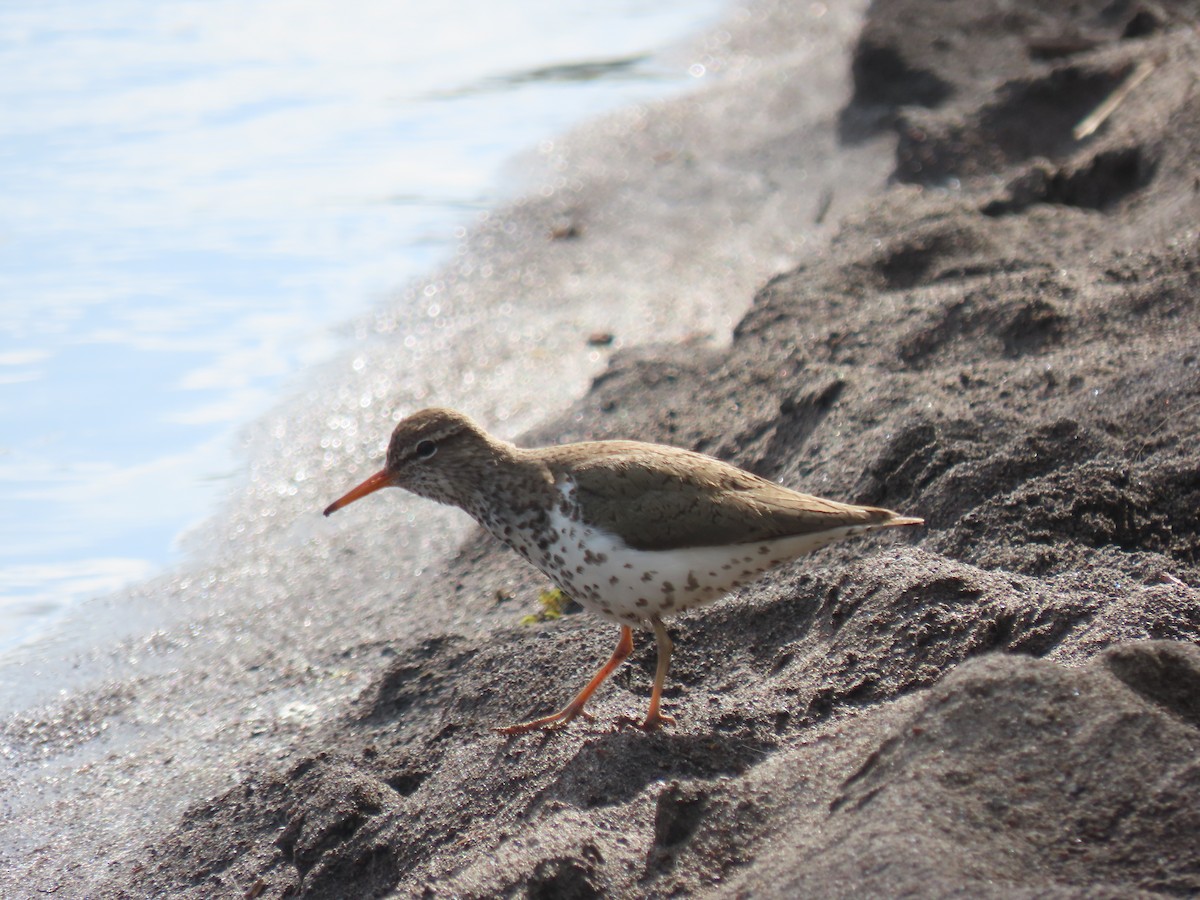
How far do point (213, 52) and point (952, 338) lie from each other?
10951mm

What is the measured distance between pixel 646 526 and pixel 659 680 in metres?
0.52

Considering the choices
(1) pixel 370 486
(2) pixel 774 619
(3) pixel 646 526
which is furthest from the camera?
(1) pixel 370 486

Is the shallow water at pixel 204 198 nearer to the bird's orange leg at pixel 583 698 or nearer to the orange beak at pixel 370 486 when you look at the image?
the orange beak at pixel 370 486

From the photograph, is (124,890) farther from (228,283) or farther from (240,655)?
(228,283)

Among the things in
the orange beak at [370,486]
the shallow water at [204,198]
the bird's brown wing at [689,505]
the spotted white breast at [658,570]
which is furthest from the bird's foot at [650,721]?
the shallow water at [204,198]

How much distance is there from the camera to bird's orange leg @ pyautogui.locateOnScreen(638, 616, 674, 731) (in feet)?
13.0

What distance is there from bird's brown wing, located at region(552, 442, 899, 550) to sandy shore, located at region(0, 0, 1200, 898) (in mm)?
290

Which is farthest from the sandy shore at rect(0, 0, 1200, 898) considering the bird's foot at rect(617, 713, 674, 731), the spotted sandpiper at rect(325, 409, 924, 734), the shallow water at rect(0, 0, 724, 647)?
the shallow water at rect(0, 0, 724, 647)

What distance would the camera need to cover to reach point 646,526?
4262 millimetres

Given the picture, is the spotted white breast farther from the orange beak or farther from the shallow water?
the shallow water

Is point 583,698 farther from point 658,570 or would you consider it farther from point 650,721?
point 658,570

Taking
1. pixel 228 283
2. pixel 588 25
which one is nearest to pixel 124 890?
pixel 228 283

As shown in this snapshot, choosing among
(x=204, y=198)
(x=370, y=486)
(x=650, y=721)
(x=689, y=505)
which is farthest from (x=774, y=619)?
(x=204, y=198)

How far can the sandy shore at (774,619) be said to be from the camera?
2.90m
